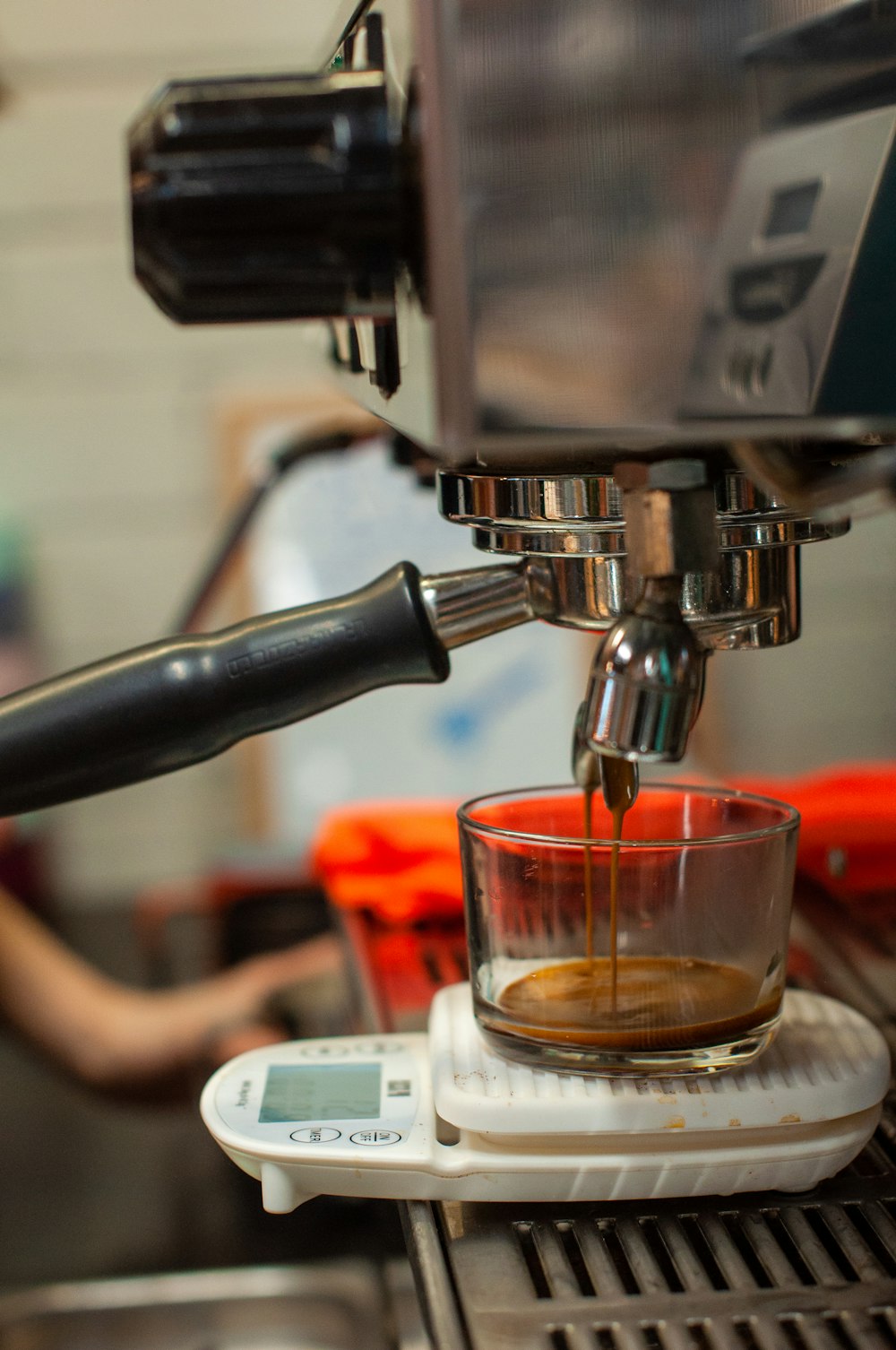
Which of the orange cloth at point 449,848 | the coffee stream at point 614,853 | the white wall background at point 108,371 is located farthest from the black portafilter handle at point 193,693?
the white wall background at point 108,371

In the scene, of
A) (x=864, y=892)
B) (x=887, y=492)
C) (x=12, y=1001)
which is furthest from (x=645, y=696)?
(x=12, y=1001)

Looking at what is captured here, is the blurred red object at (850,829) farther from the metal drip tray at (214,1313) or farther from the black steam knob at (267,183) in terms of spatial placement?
the black steam knob at (267,183)

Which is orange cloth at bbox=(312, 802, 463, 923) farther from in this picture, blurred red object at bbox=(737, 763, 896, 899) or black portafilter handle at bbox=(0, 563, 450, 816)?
black portafilter handle at bbox=(0, 563, 450, 816)

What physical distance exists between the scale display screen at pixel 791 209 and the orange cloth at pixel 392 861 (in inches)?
19.9

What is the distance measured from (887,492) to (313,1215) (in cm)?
78

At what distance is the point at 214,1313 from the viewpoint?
79 cm

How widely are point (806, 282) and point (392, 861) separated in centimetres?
59

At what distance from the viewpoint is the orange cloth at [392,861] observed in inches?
31.8

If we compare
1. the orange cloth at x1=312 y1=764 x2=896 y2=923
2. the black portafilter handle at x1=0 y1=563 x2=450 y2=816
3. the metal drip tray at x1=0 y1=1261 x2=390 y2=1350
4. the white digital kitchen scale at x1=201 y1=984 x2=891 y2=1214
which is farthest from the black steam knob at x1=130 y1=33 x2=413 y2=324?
the metal drip tray at x1=0 y1=1261 x2=390 y2=1350

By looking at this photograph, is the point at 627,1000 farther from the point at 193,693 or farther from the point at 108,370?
the point at 108,370

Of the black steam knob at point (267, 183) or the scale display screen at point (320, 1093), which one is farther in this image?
the scale display screen at point (320, 1093)

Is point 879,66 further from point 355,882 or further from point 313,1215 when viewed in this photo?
point 313,1215

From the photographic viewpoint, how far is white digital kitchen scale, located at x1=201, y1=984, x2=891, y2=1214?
44 centimetres

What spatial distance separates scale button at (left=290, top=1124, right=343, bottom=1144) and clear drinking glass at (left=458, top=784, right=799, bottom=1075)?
68 millimetres
